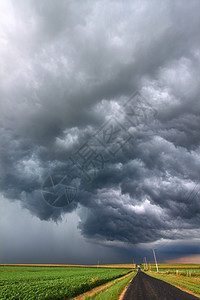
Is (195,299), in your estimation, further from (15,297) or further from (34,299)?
(15,297)

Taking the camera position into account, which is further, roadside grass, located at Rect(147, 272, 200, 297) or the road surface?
roadside grass, located at Rect(147, 272, 200, 297)

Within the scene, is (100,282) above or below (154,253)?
below

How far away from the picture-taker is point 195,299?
18000 millimetres

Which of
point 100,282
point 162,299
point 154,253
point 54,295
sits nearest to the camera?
point 162,299

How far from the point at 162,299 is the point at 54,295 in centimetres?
1153

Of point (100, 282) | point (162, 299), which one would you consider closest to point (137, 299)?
point (162, 299)

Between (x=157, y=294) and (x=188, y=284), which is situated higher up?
(x=157, y=294)

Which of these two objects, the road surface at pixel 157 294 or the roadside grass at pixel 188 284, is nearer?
the road surface at pixel 157 294

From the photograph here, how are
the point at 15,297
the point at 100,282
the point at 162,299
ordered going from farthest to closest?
the point at 100,282
the point at 162,299
the point at 15,297

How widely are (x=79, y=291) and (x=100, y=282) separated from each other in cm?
1484

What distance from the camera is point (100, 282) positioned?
1499 inches

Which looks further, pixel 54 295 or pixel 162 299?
pixel 54 295

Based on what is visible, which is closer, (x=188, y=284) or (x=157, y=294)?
(x=157, y=294)

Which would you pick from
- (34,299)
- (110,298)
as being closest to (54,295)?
(34,299)
